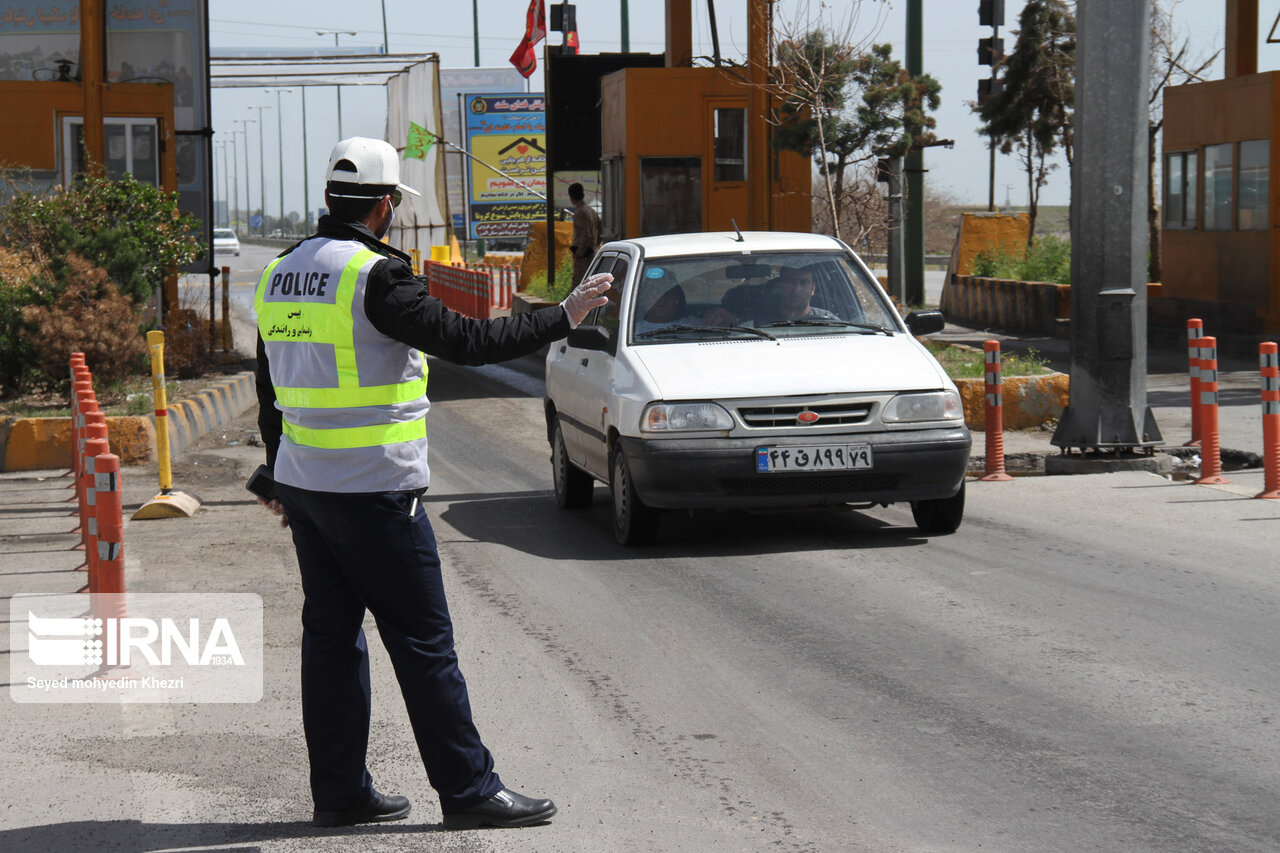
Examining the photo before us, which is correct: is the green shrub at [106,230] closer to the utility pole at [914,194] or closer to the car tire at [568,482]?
the car tire at [568,482]

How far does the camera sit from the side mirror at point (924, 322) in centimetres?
943

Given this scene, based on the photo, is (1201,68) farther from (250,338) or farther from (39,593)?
(39,593)

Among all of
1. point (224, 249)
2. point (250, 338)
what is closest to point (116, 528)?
point (250, 338)

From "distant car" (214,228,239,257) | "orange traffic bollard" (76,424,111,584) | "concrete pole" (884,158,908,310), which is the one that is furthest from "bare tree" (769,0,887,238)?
"distant car" (214,228,239,257)

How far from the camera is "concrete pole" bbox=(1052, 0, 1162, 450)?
11945 mm

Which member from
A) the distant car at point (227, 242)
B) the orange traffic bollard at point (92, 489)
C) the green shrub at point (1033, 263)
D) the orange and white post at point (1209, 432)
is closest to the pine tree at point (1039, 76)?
the green shrub at point (1033, 263)

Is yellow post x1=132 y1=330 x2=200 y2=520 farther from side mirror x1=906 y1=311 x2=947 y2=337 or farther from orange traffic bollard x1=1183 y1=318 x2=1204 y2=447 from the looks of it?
orange traffic bollard x1=1183 y1=318 x2=1204 y2=447

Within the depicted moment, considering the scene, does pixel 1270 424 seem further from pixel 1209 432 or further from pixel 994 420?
pixel 994 420

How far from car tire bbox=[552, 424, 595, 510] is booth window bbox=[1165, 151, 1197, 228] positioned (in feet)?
52.5

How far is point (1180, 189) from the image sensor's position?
24438mm

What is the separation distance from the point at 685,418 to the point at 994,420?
387cm

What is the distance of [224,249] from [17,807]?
71.4 meters

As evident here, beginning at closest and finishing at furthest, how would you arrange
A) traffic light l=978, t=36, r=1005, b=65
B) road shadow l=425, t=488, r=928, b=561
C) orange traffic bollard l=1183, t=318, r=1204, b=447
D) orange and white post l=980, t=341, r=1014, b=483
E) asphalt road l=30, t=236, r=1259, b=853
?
asphalt road l=30, t=236, r=1259, b=853
road shadow l=425, t=488, r=928, b=561
orange traffic bollard l=1183, t=318, r=1204, b=447
orange and white post l=980, t=341, r=1014, b=483
traffic light l=978, t=36, r=1005, b=65

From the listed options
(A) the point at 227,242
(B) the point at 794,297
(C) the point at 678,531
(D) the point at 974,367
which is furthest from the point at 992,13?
(A) the point at 227,242
